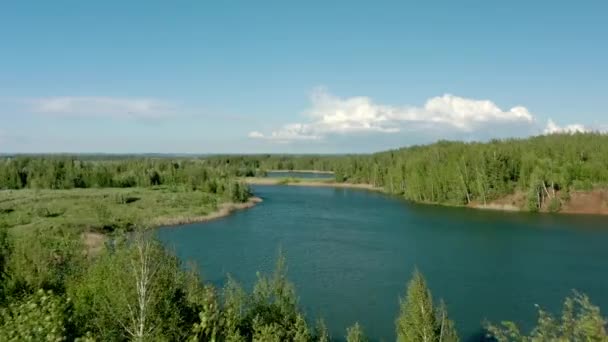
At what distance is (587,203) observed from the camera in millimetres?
77562

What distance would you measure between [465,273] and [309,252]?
49.3ft

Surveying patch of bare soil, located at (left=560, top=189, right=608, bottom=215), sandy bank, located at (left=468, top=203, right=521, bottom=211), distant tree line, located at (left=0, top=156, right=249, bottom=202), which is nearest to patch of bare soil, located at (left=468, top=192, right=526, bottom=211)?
sandy bank, located at (left=468, top=203, right=521, bottom=211)

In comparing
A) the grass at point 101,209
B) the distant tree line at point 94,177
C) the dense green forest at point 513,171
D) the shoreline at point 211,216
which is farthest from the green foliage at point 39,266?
the distant tree line at point 94,177

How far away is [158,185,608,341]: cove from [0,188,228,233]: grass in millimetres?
5869

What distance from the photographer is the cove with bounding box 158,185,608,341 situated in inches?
1252

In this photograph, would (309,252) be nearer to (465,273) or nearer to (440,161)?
(465,273)

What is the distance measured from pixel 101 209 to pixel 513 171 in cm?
6884

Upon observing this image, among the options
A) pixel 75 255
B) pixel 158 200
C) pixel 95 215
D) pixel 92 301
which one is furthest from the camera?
pixel 158 200

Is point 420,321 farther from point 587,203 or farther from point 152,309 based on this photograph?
point 587,203

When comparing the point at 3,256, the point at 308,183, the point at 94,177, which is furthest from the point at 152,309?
the point at 308,183

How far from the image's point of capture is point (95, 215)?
217ft

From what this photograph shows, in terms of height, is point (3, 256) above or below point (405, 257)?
above

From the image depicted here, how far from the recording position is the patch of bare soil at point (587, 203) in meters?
76.2

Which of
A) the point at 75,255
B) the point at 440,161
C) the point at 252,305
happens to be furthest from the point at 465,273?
the point at 440,161
